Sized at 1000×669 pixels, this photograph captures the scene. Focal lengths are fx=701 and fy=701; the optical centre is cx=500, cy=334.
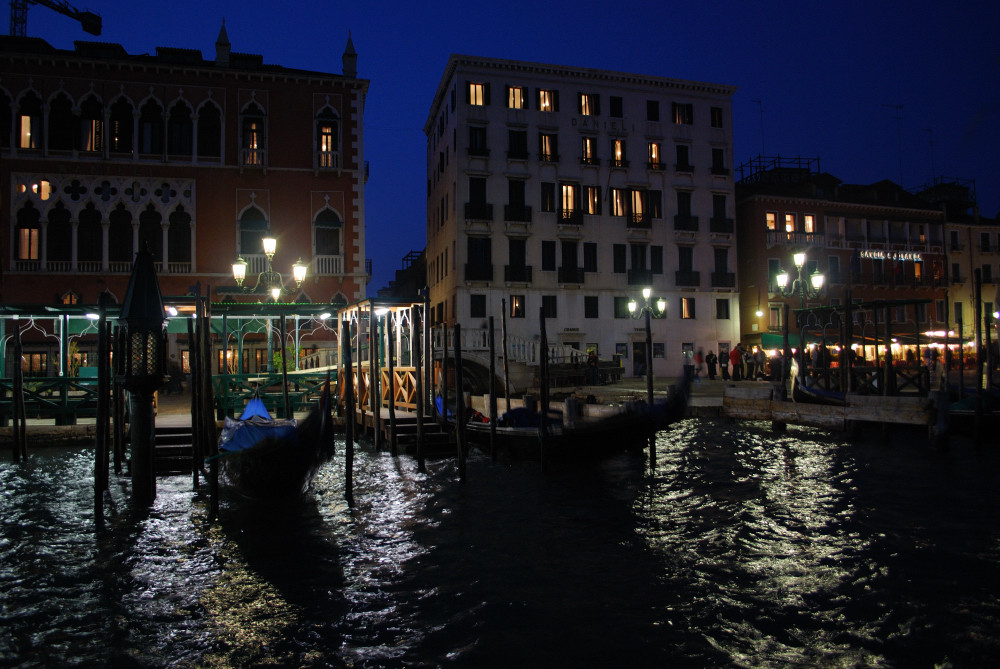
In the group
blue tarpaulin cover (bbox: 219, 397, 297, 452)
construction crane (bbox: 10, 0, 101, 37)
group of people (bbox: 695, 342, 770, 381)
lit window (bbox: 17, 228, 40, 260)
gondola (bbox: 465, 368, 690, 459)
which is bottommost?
gondola (bbox: 465, 368, 690, 459)

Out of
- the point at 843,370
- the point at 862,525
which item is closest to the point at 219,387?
the point at 862,525

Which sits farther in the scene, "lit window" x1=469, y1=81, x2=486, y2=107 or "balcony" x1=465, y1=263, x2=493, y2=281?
"lit window" x1=469, y1=81, x2=486, y2=107

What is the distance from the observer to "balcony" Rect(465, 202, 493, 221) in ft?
93.1

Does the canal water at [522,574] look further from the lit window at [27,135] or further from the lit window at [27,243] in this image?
the lit window at [27,135]

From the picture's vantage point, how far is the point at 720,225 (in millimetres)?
31531

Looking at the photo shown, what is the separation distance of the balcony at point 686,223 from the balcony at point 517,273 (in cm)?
731

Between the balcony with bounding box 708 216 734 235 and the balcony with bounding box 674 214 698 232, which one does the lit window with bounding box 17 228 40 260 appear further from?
the balcony with bounding box 708 216 734 235

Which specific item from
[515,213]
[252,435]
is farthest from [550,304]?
[252,435]

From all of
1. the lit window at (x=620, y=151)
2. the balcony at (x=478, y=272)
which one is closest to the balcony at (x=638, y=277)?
the lit window at (x=620, y=151)

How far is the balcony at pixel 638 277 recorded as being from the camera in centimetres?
3017

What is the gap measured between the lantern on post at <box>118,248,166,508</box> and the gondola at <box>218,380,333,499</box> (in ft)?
3.40

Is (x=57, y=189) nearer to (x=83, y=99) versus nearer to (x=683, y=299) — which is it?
(x=83, y=99)

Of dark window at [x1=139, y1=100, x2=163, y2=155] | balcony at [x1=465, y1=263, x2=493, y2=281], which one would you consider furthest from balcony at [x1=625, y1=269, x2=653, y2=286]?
dark window at [x1=139, y1=100, x2=163, y2=155]

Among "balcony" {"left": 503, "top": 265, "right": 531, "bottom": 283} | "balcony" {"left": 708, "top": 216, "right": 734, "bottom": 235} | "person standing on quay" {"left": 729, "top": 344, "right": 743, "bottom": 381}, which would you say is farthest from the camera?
"balcony" {"left": 708, "top": 216, "right": 734, "bottom": 235}
